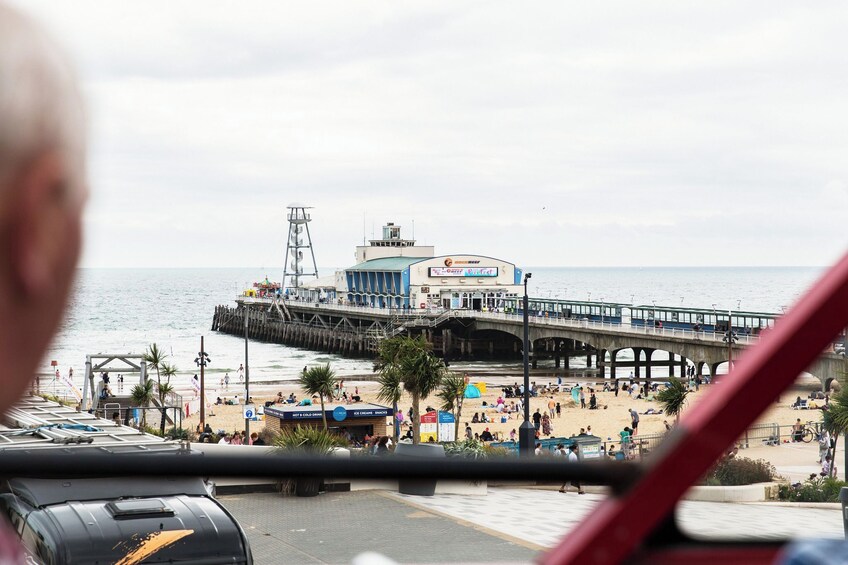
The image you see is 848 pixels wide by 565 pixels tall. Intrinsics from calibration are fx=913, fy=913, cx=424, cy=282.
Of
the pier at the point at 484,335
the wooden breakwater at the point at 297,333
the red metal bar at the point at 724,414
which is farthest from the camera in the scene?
the wooden breakwater at the point at 297,333

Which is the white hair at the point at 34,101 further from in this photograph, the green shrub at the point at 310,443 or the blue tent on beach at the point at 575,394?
the blue tent on beach at the point at 575,394

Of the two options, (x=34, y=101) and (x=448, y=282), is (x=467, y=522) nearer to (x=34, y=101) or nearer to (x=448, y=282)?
(x=34, y=101)

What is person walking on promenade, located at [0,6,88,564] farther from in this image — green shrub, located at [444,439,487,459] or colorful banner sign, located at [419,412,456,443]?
colorful banner sign, located at [419,412,456,443]

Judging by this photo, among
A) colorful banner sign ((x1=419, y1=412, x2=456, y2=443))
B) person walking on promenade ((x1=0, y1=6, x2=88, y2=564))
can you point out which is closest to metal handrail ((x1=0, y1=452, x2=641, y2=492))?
person walking on promenade ((x1=0, y1=6, x2=88, y2=564))

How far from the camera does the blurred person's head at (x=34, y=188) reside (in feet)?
2.11

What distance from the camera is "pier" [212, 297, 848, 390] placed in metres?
60.8

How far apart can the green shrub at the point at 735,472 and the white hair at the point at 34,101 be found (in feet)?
2.77

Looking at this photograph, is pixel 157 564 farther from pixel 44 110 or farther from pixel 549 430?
pixel 549 430

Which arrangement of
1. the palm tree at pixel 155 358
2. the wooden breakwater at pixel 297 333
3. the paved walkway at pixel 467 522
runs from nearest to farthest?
the paved walkway at pixel 467 522 < the palm tree at pixel 155 358 < the wooden breakwater at pixel 297 333

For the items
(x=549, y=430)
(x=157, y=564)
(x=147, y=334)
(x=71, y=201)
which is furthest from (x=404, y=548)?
(x=147, y=334)

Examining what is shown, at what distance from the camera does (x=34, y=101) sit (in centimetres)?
65

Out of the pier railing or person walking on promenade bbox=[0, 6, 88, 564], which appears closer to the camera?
person walking on promenade bbox=[0, 6, 88, 564]

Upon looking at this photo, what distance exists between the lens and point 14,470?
1.11m

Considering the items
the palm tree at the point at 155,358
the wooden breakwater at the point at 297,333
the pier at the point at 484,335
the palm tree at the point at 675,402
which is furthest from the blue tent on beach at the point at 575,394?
the palm tree at the point at 675,402
